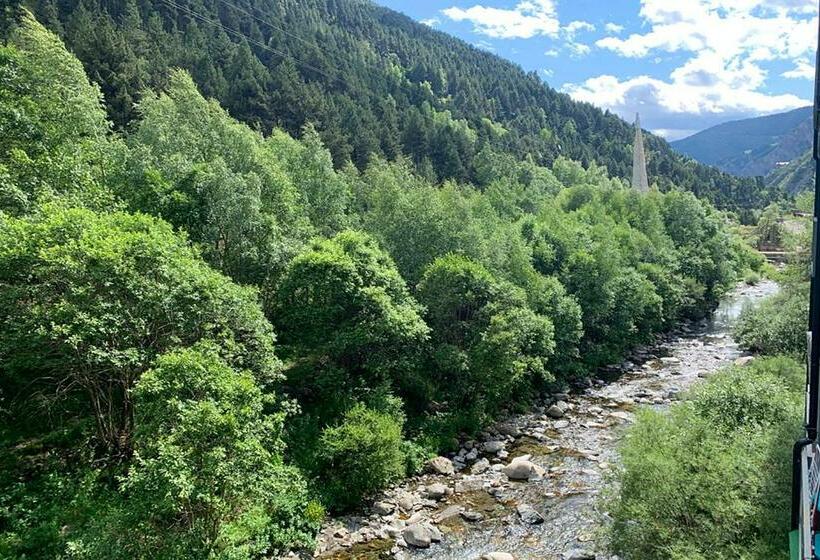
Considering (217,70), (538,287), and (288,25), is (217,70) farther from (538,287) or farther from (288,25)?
(538,287)

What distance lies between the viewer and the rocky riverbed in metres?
19.6

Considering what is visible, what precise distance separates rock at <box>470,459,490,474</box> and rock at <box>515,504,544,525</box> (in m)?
3.50

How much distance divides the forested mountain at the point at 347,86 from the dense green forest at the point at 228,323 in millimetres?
28145

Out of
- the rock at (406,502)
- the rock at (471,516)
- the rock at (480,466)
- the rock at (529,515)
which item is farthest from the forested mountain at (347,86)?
the rock at (529,515)

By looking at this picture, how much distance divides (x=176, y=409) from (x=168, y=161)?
19540mm

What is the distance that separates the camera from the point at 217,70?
80.1 m

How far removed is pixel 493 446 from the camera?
1096 inches

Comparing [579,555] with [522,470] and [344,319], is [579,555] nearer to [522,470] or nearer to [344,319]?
[522,470]

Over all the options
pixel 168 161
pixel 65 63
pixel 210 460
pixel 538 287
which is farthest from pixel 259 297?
pixel 538 287

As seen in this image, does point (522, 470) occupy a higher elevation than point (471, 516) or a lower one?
higher

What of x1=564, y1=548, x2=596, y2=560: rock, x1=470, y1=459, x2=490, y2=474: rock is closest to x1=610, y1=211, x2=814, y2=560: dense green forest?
x1=564, y1=548, x2=596, y2=560: rock

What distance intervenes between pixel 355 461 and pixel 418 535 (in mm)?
4208

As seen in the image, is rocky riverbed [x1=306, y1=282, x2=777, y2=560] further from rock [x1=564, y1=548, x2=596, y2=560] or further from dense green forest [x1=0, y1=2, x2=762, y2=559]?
dense green forest [x1=0, y1=2, x2=762, y2=559]

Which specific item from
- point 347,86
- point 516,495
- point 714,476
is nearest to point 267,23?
point 347,86
